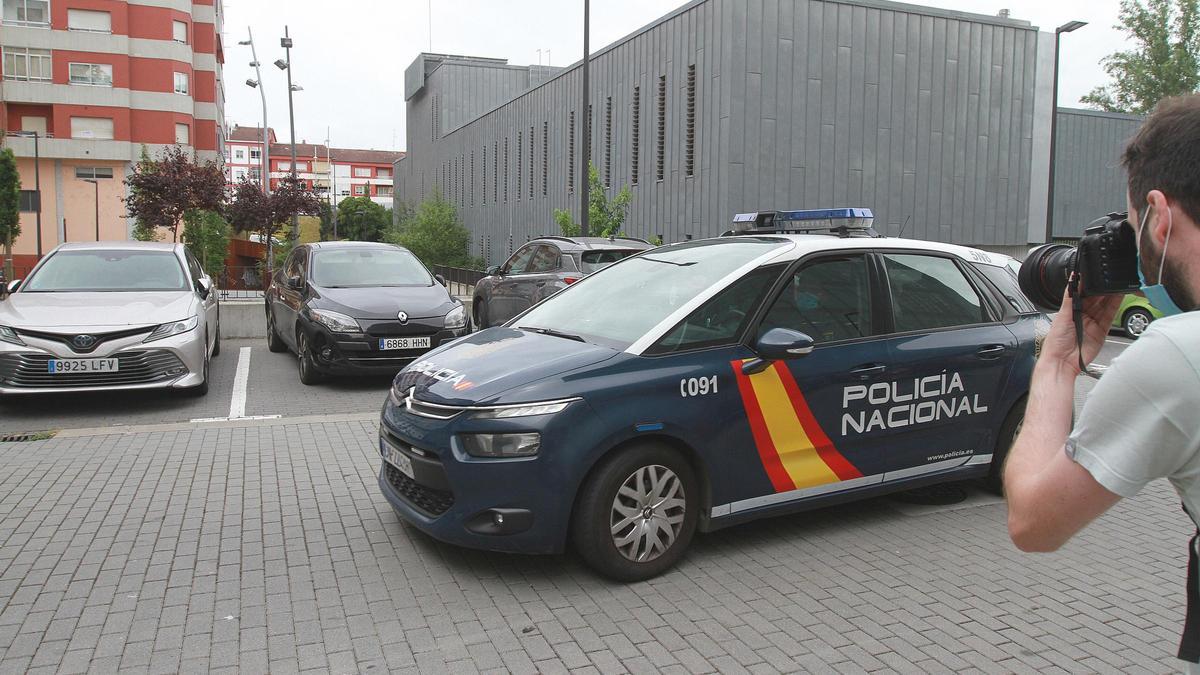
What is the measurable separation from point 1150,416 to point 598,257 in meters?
10.7

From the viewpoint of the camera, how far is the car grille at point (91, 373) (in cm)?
782

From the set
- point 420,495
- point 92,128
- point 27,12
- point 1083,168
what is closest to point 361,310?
point 420,495

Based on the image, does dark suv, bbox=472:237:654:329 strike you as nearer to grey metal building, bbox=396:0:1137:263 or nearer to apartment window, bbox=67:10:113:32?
grey metal building, bbox=396:0:1137:263

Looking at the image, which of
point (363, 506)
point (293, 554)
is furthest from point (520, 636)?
point (363, 506)

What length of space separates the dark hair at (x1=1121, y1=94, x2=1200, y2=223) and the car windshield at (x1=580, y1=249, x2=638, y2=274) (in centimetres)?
1010

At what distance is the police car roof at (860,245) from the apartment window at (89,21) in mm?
55365

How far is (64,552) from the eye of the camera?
4.57 metres

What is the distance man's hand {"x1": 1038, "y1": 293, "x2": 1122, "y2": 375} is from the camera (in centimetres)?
163

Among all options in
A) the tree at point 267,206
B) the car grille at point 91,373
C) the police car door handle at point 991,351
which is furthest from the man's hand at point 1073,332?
the tree at point 267,206


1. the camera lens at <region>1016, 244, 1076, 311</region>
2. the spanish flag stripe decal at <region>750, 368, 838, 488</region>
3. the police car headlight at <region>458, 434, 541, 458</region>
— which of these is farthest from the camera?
the spanish flag stripe decal at <region>750, 368, 838, 488</region>

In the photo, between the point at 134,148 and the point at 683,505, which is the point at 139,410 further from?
the point at 134,148

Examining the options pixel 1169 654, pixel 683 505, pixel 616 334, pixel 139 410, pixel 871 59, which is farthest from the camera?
pixel 871 59

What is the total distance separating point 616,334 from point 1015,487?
10.3 ft

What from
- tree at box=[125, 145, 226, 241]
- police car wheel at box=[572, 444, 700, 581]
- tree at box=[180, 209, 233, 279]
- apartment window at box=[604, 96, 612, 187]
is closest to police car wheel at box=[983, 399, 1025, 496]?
police car wheel at box=[572, 444, 700, 581]
